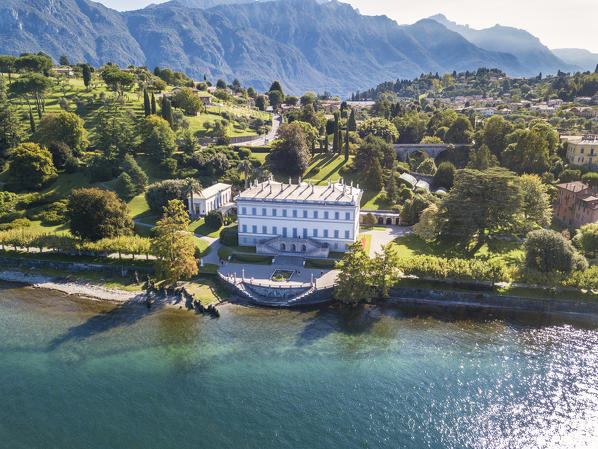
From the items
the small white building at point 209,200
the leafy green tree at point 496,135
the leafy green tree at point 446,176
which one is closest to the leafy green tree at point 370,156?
the leafy green tree at point 446,176

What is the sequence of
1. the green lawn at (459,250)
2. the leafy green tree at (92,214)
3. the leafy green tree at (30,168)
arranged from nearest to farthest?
the green lawn at (459,250)
the leafy green tree at (92,214)
the leafy green tree at (30,168)

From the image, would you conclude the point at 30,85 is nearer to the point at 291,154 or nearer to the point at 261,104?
the point at 291,154

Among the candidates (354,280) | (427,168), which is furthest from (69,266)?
(427,168)

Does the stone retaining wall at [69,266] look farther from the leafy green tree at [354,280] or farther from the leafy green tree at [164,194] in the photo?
the leafy green tree at [354,280]

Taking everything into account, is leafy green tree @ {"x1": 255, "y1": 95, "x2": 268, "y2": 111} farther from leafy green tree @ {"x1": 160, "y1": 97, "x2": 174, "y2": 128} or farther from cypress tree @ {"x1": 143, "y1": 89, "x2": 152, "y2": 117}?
leafy green tree @ {"x1": 160, "y1": 97, "x2": 174, "y2": 128}

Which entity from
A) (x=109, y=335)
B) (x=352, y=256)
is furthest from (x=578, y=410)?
(x=109, y=335)

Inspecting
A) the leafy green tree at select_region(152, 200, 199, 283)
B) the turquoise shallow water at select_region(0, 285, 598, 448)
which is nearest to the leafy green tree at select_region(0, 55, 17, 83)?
the turquoise shallow water at select_region(0, 285, 598, 448)
